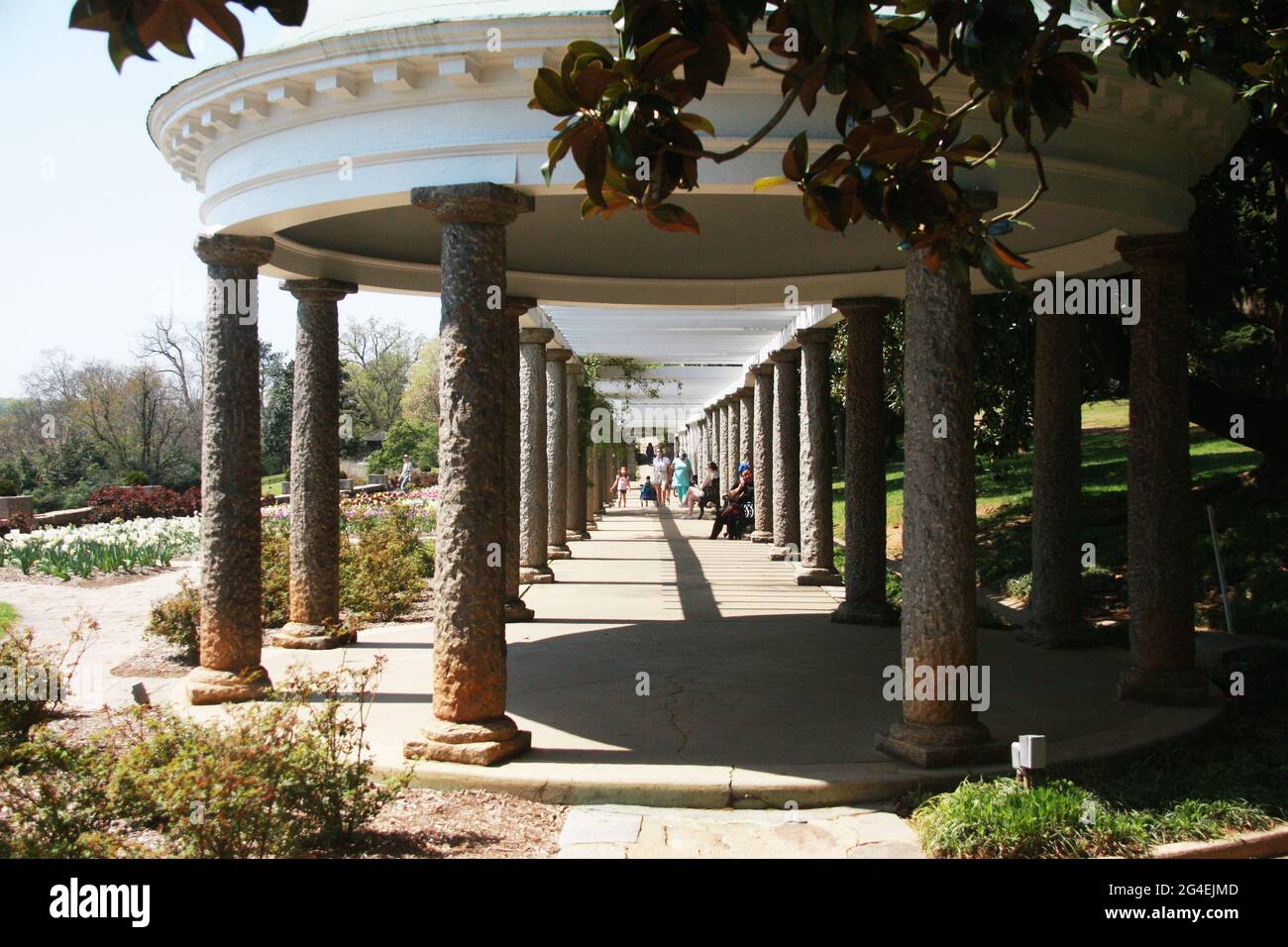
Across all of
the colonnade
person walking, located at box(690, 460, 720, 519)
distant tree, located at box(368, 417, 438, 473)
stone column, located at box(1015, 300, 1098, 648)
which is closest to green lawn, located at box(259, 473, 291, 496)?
distant tree, located at box(368, 417, 438, 473)

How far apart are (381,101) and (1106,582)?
1281cm

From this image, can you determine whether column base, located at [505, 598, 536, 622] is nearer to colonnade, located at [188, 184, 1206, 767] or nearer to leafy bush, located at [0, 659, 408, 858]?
colonnade, located at [188, 184, 1206, 767]

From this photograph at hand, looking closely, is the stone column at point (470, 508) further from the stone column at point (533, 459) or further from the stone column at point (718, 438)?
the stone column at point (718, 438)

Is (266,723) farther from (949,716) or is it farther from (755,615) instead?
(755,615)

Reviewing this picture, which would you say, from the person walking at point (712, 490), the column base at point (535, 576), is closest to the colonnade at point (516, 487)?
the column base at point (535, 576)

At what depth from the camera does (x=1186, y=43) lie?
6.11 metres

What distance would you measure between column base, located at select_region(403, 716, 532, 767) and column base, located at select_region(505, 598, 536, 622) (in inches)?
233

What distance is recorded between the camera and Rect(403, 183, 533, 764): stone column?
6.82 metres

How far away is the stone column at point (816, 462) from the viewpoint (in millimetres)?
15195

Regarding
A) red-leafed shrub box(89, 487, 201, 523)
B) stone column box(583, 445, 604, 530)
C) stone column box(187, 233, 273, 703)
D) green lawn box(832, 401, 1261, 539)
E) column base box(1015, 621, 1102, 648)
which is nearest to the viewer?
stone column box(187, 233, 273, 703)

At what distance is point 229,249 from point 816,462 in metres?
8.80

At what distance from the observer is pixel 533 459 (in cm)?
1550
